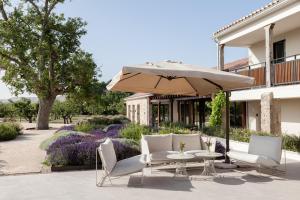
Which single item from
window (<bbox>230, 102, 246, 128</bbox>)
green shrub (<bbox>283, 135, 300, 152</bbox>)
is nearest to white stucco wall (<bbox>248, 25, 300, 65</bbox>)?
window (<bbox>230, 102, 246, 128</bbox>)

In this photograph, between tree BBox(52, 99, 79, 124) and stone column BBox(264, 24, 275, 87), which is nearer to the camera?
stone column BBox(264, 24, 275, 87)

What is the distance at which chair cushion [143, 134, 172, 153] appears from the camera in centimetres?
931

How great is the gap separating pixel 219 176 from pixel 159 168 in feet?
5.93

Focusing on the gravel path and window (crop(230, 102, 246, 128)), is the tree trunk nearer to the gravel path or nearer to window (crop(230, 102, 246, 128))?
the gravel path

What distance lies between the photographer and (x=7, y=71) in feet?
83.8

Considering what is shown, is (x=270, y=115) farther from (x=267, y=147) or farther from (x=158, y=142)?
(x=158, y=142)

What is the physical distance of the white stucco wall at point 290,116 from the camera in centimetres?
1577

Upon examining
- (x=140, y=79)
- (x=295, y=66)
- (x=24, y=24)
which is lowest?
(x=140, y=79)

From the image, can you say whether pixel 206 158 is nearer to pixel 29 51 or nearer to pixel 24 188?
pixel 24 188

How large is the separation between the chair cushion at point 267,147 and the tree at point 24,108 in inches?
1177

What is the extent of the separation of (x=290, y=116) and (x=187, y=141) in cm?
878

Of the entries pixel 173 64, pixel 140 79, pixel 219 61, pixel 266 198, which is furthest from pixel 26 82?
pixel 266 198

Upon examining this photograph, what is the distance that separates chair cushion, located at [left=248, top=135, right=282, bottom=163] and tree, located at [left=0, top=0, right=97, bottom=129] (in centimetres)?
1790

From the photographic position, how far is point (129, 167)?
24.5 feet
